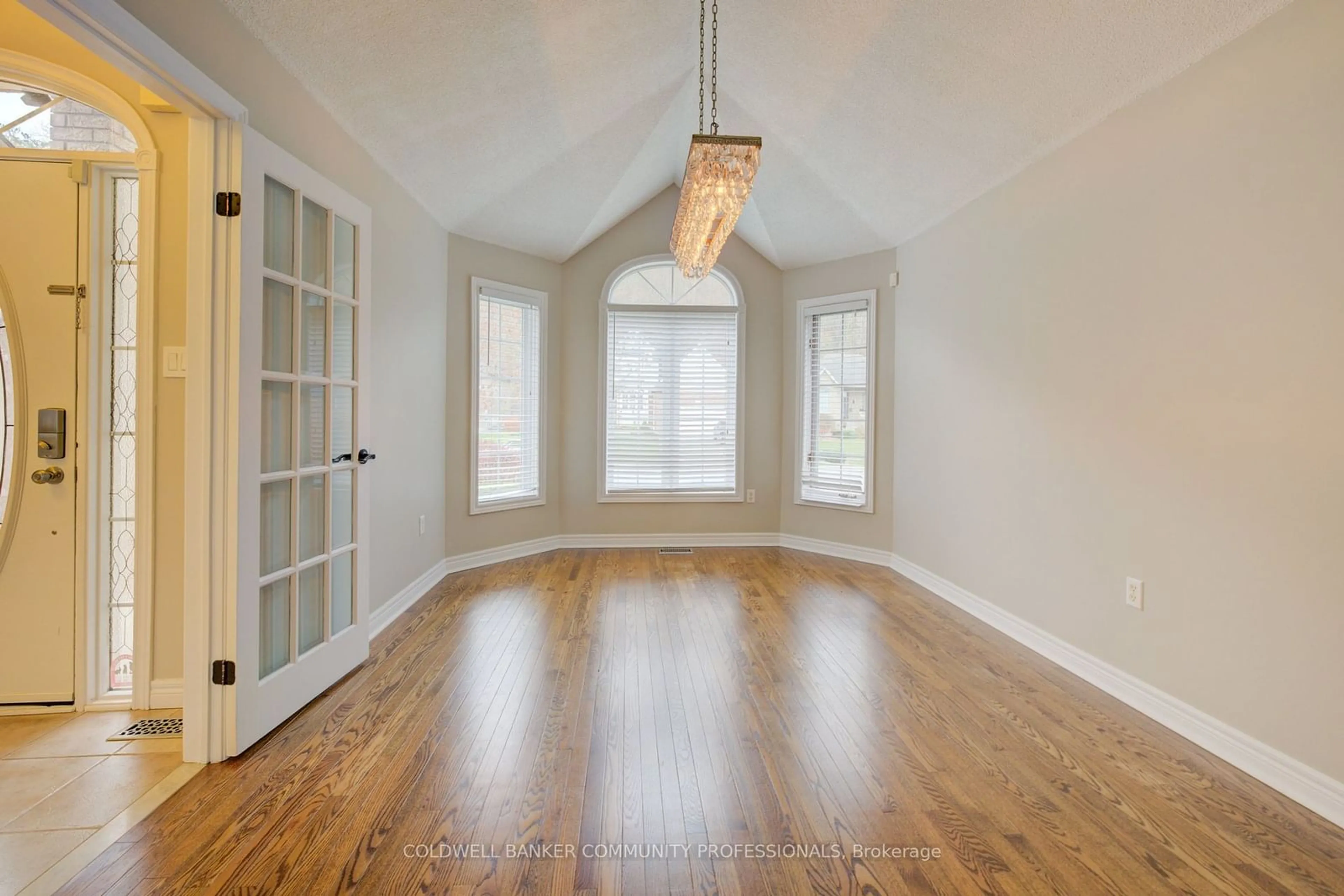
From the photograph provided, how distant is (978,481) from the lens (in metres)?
3.60

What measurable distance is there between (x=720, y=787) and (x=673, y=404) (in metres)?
3.82

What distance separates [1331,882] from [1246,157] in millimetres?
Answer: 2211

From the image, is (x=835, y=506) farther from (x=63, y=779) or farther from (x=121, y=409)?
(x=63, y=779)

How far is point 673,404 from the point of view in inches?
213

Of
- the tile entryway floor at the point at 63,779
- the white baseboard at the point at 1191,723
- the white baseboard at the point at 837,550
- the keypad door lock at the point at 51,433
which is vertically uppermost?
the keypad door lock at the point at 51,433

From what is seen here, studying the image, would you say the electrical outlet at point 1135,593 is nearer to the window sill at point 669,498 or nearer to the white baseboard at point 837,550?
the white baseboard at point 837,550

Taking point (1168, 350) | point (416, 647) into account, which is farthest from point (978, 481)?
point (416, 647)

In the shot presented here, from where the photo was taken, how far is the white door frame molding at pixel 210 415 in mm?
1941

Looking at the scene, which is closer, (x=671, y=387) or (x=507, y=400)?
(x=507, y=400)

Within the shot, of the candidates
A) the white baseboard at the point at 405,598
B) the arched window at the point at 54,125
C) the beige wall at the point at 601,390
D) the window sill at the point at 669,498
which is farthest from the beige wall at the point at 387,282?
the window sill at the point at 669,498

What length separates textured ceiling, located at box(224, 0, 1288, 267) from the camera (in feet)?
7.69

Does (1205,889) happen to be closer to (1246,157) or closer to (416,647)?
(1246,157)

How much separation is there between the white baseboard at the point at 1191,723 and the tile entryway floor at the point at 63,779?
11.8 feet

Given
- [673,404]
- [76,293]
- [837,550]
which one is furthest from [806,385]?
[76,293]
